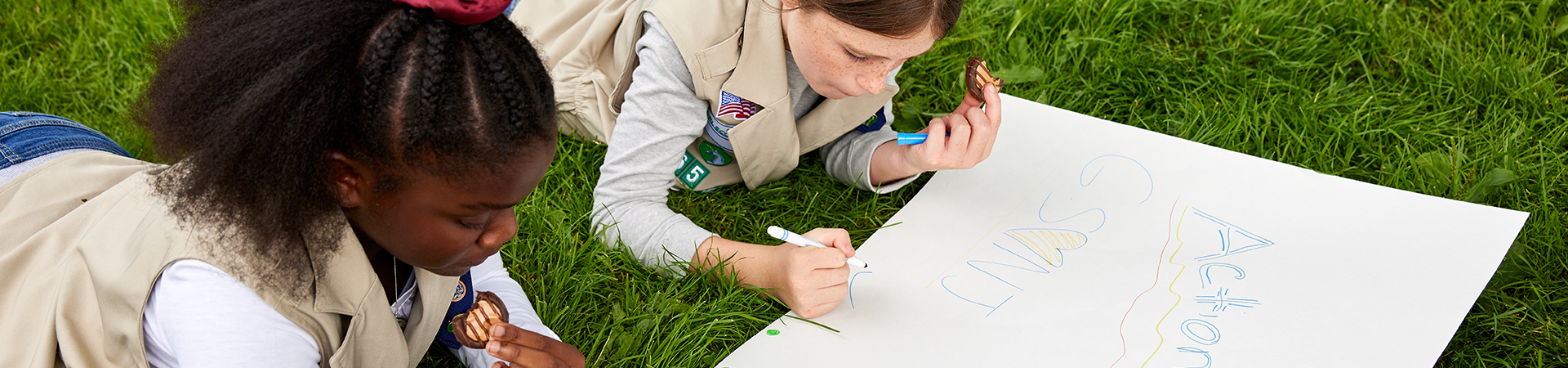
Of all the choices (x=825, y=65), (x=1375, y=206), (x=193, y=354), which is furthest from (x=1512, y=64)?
(x=193, y=354)

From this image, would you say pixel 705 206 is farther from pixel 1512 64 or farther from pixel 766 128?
pixel 1512 64

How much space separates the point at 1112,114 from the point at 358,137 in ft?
5.05

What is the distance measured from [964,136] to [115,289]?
1.09 m

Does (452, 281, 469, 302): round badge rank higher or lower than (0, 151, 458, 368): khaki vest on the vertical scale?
A: lower

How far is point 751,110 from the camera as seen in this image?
1.60 metres

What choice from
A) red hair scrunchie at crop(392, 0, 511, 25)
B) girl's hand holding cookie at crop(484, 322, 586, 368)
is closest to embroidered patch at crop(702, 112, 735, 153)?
girl's hand holding cookie at crop(484, 322, 586, 368)

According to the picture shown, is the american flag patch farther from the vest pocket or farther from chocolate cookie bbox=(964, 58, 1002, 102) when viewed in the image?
chocolate cookie bbox=(964, 58, 1002, 102)

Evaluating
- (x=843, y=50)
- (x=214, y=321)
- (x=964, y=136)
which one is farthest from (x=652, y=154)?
(x=214, y=321)

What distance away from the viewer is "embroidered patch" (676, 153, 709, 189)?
1744 mm

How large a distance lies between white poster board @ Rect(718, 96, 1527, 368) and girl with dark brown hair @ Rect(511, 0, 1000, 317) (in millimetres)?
87

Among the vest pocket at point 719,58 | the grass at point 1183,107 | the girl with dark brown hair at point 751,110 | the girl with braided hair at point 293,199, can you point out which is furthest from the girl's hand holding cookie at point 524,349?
the vest pocket at point 719,58

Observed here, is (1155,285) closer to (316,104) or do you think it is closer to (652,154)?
(652,154)

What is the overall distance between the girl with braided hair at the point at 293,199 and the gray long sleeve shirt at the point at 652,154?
0.40m

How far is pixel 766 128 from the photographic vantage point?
1.62m
